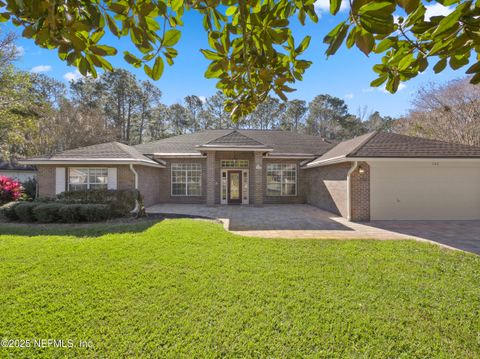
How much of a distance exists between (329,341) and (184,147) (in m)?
15.5

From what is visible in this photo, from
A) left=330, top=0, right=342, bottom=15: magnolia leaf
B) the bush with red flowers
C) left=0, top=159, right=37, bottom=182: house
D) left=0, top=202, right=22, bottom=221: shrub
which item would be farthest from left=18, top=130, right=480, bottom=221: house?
left=0, top=159, right=37, bottom=182: house

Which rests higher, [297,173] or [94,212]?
[297,173]

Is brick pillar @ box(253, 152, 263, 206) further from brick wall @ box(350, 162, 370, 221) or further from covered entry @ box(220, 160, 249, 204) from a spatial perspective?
brick wall @ box(350, 162, 370, 221)

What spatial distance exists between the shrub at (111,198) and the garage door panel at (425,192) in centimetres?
1046

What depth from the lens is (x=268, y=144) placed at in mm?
18062

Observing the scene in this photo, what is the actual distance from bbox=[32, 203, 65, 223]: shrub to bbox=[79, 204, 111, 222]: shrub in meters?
0.89

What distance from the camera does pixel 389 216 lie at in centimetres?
1009

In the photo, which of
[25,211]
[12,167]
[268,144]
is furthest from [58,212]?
[12,167]

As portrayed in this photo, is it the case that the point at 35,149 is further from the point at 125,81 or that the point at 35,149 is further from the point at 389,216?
the point at 389,216

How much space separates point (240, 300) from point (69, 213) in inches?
320

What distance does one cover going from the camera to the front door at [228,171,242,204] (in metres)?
15.2

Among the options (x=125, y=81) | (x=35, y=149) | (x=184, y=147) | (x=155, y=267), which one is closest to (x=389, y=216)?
(x=155, y=267)

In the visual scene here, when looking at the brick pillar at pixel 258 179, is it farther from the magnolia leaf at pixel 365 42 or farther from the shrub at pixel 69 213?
the magnolia leaf at pixel 365 42

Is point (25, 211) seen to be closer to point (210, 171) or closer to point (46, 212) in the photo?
point (46, 212)
